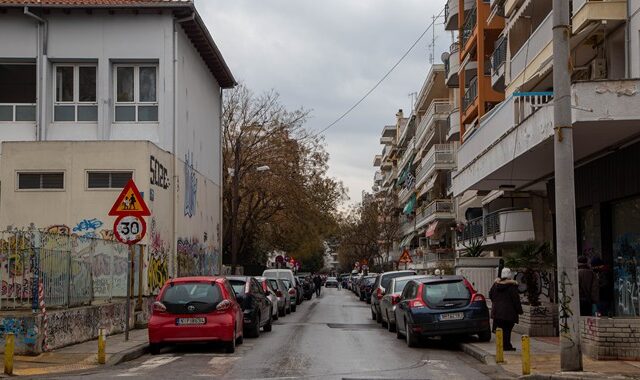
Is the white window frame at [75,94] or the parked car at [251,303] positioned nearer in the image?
the parked car at [251,303]

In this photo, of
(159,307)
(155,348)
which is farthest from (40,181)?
(155,348)

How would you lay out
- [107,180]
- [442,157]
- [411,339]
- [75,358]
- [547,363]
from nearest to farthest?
[547,363] < [75,358] < [411,339] < [107,180] < [442,157]

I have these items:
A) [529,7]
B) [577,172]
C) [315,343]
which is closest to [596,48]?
[577,172]

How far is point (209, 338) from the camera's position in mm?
15484

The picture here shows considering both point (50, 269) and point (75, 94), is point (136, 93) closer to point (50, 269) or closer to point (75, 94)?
point (75, 94)

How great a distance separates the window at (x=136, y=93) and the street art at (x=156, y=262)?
412 centimetres

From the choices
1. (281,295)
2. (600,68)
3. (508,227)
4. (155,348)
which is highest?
(600,68)

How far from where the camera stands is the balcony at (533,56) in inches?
899

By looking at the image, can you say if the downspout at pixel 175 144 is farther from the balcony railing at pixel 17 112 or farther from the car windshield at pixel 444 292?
the car windshield at pixel 444 292

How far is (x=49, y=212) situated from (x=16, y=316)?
10807mm

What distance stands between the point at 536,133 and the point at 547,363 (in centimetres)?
571

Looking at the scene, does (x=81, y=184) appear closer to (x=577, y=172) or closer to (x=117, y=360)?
(x=117, y=360)

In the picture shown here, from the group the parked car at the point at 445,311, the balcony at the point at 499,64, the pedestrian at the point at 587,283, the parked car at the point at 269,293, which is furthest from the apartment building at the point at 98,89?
the pedestrian at the point at 587,283

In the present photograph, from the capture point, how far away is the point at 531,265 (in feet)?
60.5
